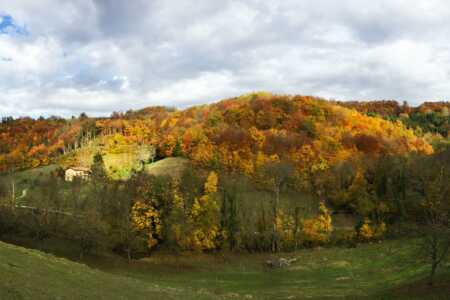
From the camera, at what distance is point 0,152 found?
19862 centimetres

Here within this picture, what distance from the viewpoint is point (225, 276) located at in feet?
169

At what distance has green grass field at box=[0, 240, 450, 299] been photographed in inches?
914

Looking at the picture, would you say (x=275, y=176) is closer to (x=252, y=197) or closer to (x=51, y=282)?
(x=252, y=197)

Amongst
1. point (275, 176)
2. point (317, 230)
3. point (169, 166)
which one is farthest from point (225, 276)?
point (169, 166)

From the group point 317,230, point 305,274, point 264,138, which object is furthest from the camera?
point 264,138

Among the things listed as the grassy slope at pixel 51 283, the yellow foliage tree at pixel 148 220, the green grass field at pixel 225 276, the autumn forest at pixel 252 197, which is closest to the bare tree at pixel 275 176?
the autumn forest at pixel 252 197

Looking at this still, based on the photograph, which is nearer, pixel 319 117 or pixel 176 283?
pixel 176 283

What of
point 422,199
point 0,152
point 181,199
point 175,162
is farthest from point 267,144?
point 0,152

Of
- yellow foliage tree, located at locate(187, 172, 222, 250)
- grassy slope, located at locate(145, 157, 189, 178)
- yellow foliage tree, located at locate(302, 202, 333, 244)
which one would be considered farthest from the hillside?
grassy slope, located at locate(145, 157, 189, 178)

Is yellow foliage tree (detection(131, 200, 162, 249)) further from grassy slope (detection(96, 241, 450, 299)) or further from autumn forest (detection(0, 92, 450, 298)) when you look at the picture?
grassy slope (detection(96, 241, 450, 299))

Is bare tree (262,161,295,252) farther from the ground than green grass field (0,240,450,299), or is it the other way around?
bare tree (262,161,295,252)

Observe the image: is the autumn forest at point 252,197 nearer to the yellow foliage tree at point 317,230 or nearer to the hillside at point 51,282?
the yellow foliage tree at point 317,230

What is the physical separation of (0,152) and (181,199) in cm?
16883

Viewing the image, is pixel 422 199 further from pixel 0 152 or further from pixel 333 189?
pixel 0 152
